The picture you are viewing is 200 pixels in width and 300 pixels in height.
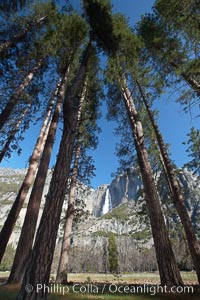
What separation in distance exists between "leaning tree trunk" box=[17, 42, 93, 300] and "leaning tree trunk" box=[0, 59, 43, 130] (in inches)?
120

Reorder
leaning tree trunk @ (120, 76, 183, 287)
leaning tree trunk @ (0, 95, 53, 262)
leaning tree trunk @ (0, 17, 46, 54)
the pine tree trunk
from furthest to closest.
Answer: the pine tree trunk, leaning tree trunk @ (0, 17, 46, 54), leaning tree trunk @ (0, 95, 53, 262), leaning tree trunk @ (120, 76, 183, 287)

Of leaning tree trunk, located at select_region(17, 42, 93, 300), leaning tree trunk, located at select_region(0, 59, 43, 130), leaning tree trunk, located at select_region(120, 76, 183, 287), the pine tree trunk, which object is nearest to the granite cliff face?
leaning tree trunk, located at select_region(120, 76, 183, 287)

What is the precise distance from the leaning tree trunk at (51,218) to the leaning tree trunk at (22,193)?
12.5 feet

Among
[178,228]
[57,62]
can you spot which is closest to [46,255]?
[57,62]

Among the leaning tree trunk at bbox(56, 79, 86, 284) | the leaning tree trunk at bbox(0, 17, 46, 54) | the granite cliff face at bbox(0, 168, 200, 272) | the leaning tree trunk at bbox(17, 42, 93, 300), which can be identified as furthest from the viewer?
the granite cliff face at bbox(0, 168, 200, 272)

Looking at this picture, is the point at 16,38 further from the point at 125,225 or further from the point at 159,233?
the point at 125,225

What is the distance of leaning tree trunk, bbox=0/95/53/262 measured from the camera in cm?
674

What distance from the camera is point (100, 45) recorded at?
297 inches

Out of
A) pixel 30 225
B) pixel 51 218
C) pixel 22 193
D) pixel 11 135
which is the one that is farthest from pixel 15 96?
pixel 51 218

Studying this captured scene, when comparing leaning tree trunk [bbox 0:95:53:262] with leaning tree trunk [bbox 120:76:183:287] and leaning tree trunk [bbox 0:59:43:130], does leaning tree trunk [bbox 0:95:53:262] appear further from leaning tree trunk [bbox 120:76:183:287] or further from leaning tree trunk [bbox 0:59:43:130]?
leaning tree trunk [bbox 120:76:183:287]

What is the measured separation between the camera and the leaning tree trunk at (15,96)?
708cm

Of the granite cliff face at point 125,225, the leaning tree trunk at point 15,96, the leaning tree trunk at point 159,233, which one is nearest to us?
the leaning tree trunk at point 159,233

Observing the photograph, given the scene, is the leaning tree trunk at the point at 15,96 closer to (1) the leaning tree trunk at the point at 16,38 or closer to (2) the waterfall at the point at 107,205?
(1) the leaning tree trunk at the point at 16,38

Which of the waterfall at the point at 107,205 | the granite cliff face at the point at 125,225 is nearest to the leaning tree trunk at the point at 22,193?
the granite cliff face at the point at 125,225
